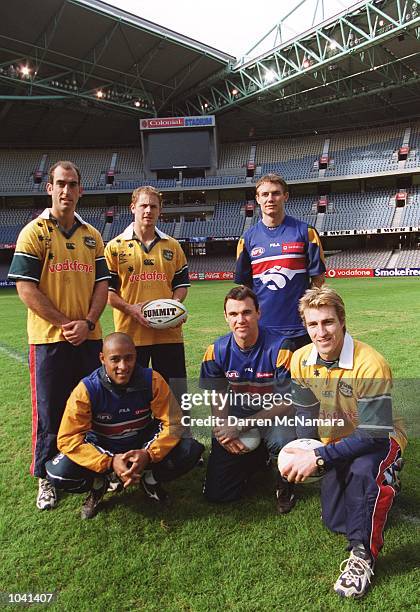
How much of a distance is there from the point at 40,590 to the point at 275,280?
252cm

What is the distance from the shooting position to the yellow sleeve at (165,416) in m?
2.78

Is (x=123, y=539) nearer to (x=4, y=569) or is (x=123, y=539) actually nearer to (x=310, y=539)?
(x=4, y=569)

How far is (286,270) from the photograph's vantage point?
350 cm

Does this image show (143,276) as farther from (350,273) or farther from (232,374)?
(350,273)

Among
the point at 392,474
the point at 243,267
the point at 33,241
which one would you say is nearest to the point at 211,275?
the point at 243,267

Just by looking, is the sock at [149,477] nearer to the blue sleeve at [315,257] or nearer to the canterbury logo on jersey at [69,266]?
the canterbury logo on jersey at [69,266]

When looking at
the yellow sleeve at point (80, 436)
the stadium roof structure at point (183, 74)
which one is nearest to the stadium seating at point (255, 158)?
the stadium roof structure at point (183, 74)

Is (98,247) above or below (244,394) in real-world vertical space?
above

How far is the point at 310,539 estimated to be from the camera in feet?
8.20

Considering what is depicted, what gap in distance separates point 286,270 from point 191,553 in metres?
2.11

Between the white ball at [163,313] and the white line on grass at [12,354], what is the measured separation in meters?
4.77

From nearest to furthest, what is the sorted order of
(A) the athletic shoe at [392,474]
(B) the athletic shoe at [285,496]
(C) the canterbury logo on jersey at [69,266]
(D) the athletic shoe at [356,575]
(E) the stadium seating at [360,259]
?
(D) the athletic shoe at [356,575], (A) the athletic shoe at [392,474], (B) the athletic shoe at [285,496], (C) the canterbury logo on jersey at [69,266], (E) the stadium seating at [360,259]

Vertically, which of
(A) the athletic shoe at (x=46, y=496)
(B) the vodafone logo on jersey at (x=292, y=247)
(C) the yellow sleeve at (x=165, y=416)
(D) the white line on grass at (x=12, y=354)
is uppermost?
(B) the vodafone logo on jersey at (x=292, y=247)

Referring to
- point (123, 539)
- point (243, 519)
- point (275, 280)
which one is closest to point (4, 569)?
point (123, 539)
